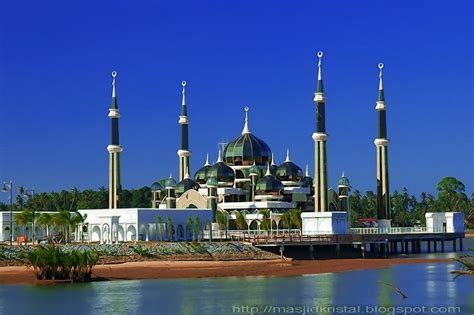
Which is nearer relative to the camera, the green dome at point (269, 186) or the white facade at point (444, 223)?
the white facade at point (444, 223)

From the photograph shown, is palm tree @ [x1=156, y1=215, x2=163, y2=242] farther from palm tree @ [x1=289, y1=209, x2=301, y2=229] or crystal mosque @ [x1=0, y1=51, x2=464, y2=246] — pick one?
palm tree @ [x1=289, y1=209, x2=301, y2=229]

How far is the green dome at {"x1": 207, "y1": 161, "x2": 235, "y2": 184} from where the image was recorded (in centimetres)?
10169

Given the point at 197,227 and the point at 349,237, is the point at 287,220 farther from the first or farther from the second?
the point at 197,227

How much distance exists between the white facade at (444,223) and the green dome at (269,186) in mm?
14834

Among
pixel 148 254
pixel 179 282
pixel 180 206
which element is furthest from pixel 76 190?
pixel 179 282

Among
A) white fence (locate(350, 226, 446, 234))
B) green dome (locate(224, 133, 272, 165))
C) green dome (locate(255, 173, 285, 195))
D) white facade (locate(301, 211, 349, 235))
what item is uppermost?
green dome (locate(224, 133, 272, 165))

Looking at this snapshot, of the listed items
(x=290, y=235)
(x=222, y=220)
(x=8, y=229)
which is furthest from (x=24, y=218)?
(x=222, y=220)

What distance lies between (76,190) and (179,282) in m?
89.4

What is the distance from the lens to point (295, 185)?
103 metres

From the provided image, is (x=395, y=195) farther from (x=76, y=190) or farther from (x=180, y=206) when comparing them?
(x=180, y=206)

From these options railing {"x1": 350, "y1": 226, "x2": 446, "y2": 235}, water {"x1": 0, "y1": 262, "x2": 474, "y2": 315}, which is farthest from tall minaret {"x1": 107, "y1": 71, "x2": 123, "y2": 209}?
water {"x1": 0, "y1": 262, "x2": 474, "y2": 315}

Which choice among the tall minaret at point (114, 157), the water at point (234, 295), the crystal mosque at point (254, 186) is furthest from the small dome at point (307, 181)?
the water at point (234, 295)

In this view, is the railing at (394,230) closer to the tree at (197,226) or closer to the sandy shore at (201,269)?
the sandy shore at (201,269)

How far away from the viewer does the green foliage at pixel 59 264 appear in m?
53.9
